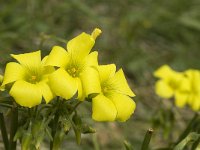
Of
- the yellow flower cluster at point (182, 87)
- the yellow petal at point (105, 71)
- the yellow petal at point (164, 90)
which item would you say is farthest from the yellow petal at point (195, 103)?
the yellow petal at point (105, 71)

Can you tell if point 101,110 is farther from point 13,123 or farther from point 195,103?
point 195,103

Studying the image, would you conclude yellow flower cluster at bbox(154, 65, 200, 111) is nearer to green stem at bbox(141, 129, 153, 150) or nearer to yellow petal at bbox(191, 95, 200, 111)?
yellow petal at bbox(191, 95, 200, 111)

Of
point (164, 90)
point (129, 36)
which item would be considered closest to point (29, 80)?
point (164, 90)

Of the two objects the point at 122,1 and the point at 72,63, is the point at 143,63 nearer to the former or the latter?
the point at 122,1

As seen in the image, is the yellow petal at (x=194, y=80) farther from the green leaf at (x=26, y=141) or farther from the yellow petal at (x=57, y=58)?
the green leaf at (x=26, y=141)

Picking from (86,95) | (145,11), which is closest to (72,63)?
(86,95)
